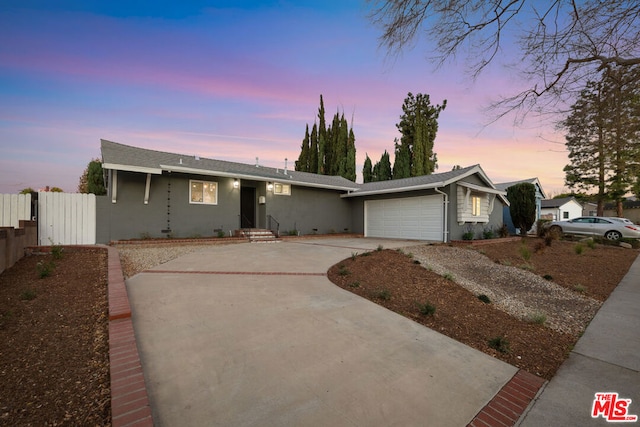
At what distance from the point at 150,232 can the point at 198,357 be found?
9.94m

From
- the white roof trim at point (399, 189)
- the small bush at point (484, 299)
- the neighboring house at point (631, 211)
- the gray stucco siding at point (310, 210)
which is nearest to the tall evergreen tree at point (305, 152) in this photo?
the gray stucco siding at point (310, 210)

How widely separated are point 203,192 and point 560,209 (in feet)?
122

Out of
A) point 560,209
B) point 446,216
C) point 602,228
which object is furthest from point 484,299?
point 560,209

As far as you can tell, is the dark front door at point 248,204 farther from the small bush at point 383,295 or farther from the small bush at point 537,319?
the small bush at point 537,319

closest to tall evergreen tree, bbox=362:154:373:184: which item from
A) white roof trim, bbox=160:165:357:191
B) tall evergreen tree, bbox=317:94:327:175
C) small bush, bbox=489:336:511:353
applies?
tall evergreen tree, bbox=317:94:327:175

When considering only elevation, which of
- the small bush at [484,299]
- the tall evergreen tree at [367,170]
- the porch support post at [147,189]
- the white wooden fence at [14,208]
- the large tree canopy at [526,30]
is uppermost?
the tall evergreen tree at [367,170]

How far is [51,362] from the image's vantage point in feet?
7.84

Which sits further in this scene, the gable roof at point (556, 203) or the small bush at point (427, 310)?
the gable roof at point (556, 203)

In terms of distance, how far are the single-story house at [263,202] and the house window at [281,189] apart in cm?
5

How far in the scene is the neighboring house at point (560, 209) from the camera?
98.4 feet

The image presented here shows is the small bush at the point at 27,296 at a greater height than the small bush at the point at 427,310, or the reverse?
the small bush at the point at 27,296

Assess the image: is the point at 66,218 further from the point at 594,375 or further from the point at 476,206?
the point at 476,206
